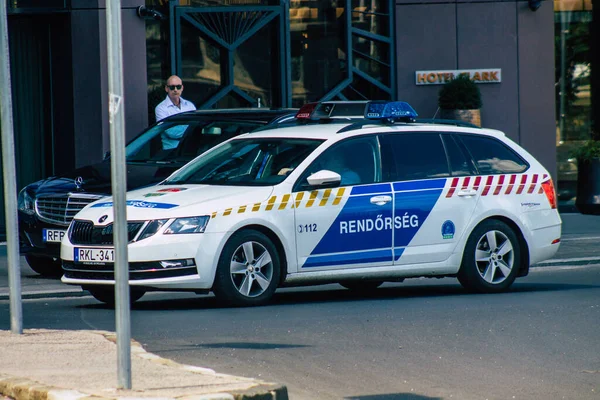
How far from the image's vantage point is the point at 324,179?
1104cm

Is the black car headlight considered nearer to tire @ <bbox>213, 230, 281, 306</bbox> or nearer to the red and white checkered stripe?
tire @ <bbox>213, 230, 281, 306</bbox>

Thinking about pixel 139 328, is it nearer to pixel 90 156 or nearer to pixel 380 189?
pixel 380 189

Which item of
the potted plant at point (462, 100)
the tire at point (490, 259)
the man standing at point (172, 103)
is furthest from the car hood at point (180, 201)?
the potted plant at point (462, 100)

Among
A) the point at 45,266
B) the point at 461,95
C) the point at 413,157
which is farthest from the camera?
the point at 461,95

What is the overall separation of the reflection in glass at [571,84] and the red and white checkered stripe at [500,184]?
9.22 metres

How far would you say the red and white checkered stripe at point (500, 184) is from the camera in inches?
471

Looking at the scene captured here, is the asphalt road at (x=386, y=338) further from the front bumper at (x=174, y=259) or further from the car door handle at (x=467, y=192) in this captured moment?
the car door handle at (x=467, y=192)

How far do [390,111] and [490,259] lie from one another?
1606 mm

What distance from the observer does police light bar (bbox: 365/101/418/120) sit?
1214 cm

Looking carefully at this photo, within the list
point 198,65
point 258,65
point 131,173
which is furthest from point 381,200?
point 258,65

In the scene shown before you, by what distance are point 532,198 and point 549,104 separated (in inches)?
353

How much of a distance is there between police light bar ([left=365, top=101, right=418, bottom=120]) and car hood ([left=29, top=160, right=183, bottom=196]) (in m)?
2.20

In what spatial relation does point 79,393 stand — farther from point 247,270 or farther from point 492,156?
point 492,156

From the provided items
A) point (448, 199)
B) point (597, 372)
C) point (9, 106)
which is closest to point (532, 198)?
point (448, 199)
